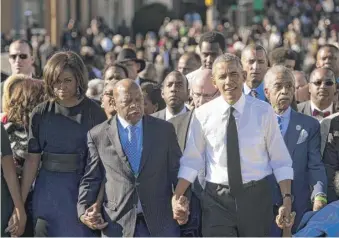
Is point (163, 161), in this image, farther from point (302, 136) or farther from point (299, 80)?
point (299, 80)

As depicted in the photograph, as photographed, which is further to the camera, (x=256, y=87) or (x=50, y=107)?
(x=256, y=87)

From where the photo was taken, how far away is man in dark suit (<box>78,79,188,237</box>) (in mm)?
7516

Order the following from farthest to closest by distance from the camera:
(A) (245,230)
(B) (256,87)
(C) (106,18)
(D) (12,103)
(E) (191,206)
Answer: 1. (C) (106,18)
2. (B) (256,87)
3. (D) (12,103)
4. (E) (191,206)
5. (A) (245,230)

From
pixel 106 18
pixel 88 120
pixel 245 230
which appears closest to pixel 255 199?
pixel 245 230

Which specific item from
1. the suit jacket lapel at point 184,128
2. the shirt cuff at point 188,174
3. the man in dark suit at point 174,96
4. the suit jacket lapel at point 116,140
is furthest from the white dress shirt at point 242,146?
the man in dark suit at point 174,96

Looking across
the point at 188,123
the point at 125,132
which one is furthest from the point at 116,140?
the point at 188,123

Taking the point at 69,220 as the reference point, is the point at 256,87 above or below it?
above

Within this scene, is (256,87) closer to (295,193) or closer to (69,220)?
(295,193)

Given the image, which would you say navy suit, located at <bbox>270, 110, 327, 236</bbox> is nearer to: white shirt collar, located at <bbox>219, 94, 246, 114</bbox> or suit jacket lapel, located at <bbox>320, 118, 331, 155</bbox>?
suit jacket lapel, located at <bbox>320, 118, 331, 155</bbox>

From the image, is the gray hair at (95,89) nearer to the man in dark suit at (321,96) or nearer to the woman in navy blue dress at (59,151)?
the man in dark suit at (321,96)

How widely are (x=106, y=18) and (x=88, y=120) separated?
44.6 m

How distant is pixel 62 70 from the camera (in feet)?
26.1

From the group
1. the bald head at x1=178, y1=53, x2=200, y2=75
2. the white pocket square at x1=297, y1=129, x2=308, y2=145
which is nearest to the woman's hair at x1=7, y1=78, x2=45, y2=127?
the white pocket square at x1=297, y1=129, x2=308, y2=145

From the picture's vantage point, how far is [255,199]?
729 centimetres
